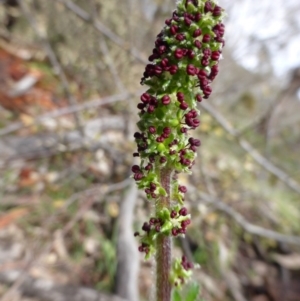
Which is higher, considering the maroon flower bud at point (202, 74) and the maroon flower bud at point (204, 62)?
the maroon flower bud at point (204, 62)

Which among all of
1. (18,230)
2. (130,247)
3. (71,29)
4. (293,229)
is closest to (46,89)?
(71,29)

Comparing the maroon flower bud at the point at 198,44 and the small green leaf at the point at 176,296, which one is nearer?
the maroon flower bud at the point at 198,44

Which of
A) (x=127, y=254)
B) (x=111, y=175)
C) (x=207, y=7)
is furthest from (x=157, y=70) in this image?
(x=111, y=175)

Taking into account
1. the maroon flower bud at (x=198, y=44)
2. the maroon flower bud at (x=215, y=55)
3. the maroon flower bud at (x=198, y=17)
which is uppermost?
the maroon flower bud at (x=198, y=17)

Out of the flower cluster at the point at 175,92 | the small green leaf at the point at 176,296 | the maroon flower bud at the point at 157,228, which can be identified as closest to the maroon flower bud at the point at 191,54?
the flower cluster at the point at 175,92

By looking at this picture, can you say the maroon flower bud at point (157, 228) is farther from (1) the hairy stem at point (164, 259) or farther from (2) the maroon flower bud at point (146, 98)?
(2) the maroon flower bud at point (146, 98)

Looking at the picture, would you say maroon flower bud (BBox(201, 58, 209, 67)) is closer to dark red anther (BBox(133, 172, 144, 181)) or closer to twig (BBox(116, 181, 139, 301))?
dark red anther (BBox(133, 172, 144, 181))

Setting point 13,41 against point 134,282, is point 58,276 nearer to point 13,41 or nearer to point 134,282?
point 134,282

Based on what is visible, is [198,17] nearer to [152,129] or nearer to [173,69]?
[173,69]
